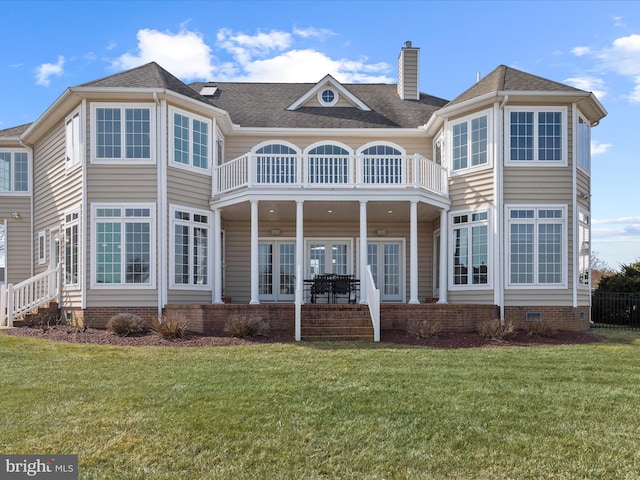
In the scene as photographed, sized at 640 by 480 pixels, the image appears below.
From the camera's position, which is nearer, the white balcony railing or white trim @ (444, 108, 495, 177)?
the white balcony railing

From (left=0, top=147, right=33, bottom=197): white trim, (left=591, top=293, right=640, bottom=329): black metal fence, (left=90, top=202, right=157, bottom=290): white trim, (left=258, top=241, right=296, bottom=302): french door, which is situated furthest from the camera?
(left=0, top=147, right=33, bottom=197): white trim

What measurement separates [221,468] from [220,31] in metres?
9.65

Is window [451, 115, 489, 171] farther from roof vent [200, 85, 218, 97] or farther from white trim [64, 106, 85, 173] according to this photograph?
white trim [64, 106, 85, 173]

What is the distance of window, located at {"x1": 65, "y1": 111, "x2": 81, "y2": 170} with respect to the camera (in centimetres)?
1477

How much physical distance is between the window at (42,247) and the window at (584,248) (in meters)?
14.5

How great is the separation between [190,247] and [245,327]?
146 inches

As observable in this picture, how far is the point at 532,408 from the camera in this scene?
679 centimetres

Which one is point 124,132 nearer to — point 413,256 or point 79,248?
point 79,248

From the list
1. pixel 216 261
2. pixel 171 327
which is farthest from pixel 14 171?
pixel 171 327

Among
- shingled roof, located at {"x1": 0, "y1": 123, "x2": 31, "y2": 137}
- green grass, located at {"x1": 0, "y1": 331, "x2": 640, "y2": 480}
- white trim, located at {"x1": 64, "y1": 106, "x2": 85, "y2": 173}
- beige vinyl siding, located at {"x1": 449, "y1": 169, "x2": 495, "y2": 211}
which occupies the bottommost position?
green grass, located at {"x1": 0, "y1": 331, "x2": 640, "y2": 480}

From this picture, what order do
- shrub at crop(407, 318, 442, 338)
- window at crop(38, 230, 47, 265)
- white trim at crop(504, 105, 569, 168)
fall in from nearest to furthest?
shrub at crop(407, 318, 442, 338)
white trim at crop(504, 105, 569, 168)
window at crop(38, 230, 47, 265)

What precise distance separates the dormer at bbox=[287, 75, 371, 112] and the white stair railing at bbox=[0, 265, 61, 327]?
27.5 ft

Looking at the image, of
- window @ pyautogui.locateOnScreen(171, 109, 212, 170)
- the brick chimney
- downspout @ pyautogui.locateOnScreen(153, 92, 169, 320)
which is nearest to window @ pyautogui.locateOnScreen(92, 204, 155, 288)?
downspout @ pyautogui.locateOnScreen(153, 92, 169, 320)

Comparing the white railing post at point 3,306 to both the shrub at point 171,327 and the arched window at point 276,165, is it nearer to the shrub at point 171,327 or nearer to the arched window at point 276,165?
the shrub at point 171,327
